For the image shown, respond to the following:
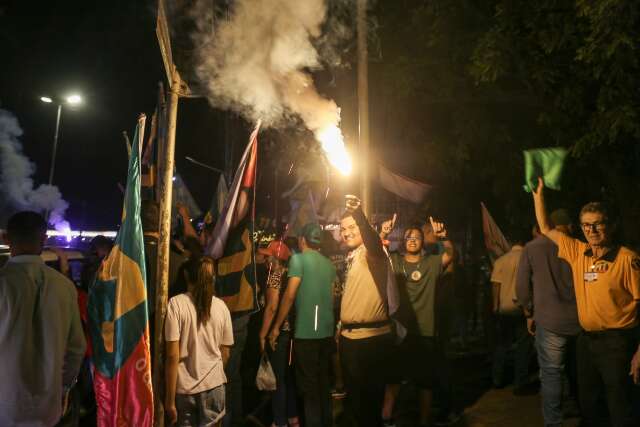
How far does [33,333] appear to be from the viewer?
3.21 metres

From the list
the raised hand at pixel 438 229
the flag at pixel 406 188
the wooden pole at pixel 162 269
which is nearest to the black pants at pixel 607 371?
the raised hand at pixel 438 229

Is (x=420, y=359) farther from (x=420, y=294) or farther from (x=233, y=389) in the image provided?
(x=233, y=389)

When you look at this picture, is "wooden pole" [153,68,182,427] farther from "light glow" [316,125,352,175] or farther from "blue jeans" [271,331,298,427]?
"light glow" [316,125,352,175]

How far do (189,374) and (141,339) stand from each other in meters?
0.61

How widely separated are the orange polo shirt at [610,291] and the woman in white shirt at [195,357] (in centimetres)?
320

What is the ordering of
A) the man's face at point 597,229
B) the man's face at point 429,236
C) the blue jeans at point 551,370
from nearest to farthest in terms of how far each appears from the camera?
the man's face at point 597,229, the blue jeans at point 551,370, the man's face at point 429,236

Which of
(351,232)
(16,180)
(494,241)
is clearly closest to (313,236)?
(351,232)

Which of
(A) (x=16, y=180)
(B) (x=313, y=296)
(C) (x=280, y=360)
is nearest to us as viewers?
(B) (x=313, y=296)

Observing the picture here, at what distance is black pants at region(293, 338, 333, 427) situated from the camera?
17.4ft

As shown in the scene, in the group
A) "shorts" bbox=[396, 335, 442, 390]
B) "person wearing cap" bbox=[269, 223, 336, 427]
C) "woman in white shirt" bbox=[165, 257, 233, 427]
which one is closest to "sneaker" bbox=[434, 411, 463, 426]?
"shorts" bbox=[396, 335, 442, 390]

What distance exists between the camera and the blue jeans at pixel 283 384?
5.72m

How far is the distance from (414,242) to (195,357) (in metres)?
2.64

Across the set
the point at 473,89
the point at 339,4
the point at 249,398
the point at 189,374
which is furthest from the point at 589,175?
the point at 189,374

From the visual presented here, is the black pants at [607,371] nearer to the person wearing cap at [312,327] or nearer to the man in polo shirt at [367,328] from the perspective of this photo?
the man in polo shirt at [367,328]
